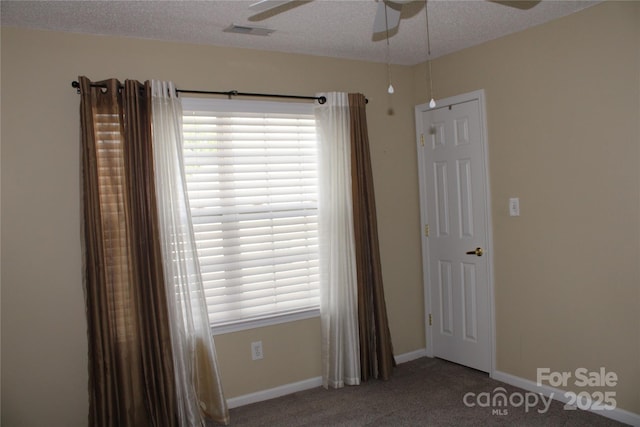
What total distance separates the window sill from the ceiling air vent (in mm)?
1972

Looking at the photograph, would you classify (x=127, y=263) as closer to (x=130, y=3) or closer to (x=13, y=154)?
(x=13, y=154)

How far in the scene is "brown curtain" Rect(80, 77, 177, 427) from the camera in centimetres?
301

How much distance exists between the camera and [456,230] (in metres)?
4.13

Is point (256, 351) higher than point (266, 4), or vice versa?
point (266, 4)

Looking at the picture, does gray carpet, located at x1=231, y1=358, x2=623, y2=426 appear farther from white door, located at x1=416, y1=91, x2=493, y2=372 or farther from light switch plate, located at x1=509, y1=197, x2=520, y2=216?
light switch plate, located at x1=509, y1=197, x2=520, y2=216

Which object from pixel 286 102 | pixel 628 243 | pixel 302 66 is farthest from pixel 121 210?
pixel 628 243

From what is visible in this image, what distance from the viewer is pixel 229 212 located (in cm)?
359

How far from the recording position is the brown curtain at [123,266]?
3010mm

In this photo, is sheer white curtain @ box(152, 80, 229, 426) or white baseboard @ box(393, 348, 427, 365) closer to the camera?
sheer white curtain @ box(152, 80, 229, 426)

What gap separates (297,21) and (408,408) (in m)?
2.63

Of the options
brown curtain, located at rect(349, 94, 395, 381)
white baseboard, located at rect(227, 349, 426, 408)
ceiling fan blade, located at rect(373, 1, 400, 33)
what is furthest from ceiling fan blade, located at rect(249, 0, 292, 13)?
white baseboard, located at rect(227, 349, 426, 408)

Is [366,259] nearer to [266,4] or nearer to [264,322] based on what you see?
[264,322]

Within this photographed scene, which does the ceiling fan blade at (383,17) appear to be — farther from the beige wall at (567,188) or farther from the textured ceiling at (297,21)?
the beige wall at (567,188)

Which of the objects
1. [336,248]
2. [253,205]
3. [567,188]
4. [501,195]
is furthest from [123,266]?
[567,188]
